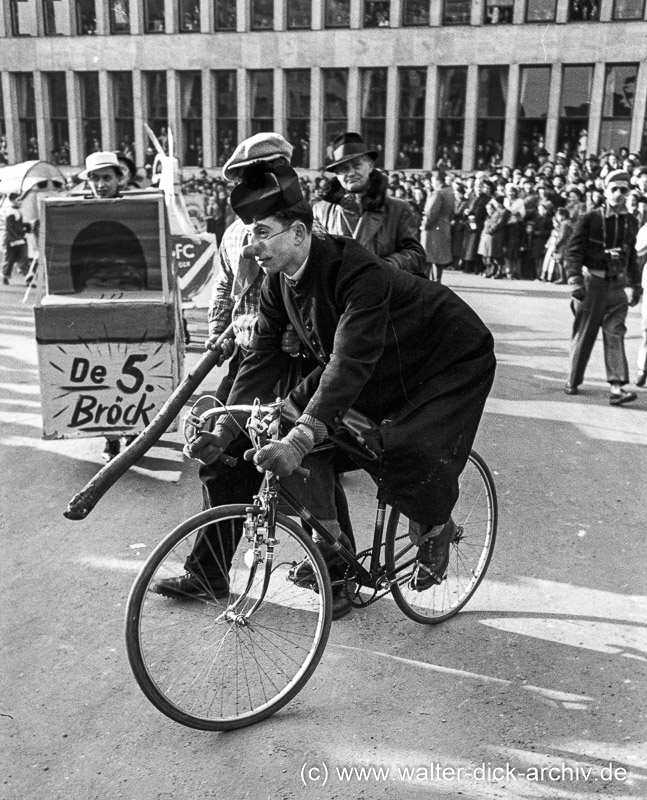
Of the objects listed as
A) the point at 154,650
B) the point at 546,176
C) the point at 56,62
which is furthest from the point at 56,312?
the point at 56,62

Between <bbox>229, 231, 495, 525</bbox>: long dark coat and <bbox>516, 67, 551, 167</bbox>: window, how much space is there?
3038cm

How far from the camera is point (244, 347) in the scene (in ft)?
15.0

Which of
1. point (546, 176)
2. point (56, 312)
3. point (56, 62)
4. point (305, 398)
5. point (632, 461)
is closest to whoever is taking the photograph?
point (305, 398)

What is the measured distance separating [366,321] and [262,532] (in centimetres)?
84

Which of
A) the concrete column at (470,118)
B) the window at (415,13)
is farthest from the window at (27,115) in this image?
the concrete column at (470,118)

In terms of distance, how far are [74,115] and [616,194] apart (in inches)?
1365

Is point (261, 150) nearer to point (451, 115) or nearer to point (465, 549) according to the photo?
point (465, 549)

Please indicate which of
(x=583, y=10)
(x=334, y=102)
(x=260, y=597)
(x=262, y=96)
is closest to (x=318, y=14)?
(x=334, y=102)

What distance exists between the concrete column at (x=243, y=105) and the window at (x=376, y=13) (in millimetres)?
4999

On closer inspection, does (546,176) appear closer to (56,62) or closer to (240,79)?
(240,79)

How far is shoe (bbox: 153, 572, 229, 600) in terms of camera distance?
13.6ft

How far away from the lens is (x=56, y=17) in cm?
3909

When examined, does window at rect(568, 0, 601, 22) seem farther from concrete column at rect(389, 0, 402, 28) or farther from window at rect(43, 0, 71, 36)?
window at rect(43, 0, 71, 36)

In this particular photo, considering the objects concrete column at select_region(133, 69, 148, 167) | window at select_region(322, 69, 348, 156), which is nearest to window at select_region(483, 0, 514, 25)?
window at select_region(322, 69, 348, 156)
